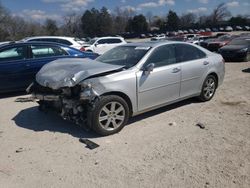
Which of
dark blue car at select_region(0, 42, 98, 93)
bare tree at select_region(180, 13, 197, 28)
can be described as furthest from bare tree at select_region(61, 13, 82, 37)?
dark blue car at select_region(0, 42, 98, 93)

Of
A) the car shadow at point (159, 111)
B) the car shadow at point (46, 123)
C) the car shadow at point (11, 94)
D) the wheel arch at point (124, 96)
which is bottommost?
the car shadow at point (11, 94)

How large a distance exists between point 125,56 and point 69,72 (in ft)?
4.31

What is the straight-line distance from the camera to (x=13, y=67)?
7.69m

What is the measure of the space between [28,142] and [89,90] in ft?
4.32

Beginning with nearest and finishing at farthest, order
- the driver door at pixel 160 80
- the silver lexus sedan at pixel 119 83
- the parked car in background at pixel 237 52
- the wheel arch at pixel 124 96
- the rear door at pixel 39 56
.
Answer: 1. the silver lexus sedan at pixel 119 83
2. the wheel arch at pixel 124 96
3. the driver door at pixel 160 80
4. the rear door at pixel 39 56
5. the parked car in background at pixel 237 52

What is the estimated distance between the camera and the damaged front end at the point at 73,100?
15.7ft

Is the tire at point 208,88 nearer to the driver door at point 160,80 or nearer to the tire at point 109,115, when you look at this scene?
the driver door at point 160,80

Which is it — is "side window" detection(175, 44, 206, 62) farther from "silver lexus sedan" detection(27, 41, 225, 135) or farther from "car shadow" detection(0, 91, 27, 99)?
"car shadow" detection(0, 91, 27, 99)

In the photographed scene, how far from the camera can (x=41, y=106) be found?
5922mm

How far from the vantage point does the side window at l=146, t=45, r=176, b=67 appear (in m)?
5.72

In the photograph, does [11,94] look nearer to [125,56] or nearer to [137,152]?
[125,56]

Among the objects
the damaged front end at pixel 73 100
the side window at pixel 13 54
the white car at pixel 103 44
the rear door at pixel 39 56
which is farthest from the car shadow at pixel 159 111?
the white car at pixel 103 44

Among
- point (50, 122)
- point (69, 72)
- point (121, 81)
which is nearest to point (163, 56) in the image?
point (121, 81)

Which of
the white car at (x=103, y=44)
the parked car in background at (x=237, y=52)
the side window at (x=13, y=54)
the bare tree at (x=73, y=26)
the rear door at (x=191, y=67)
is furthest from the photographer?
the bare tree at (x=73, y=26)
